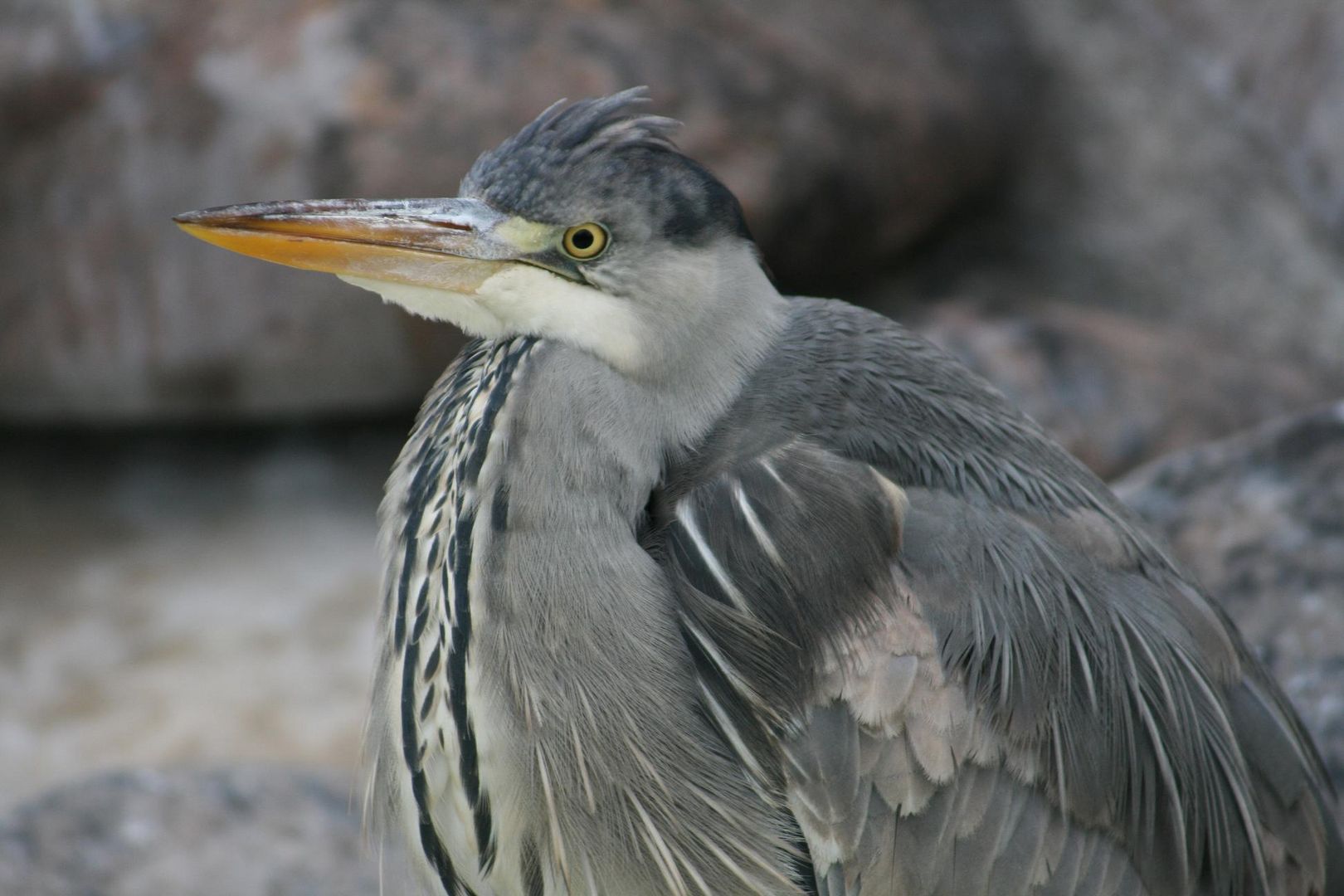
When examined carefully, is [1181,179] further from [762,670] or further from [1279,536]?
[762,670]

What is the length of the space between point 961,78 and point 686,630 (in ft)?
10.4

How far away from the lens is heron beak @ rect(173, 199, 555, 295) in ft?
5.58

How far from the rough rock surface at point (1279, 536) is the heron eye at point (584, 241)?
1.26m

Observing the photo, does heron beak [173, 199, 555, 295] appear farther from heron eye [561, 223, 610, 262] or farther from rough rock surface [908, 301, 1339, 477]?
rough rock surface [908, 301, 1339, 477]

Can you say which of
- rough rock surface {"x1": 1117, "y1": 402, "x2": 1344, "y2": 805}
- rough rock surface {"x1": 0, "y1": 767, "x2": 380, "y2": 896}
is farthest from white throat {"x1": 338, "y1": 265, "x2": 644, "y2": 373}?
rough rock surface {"x1": 1117, "y1": 402, "x2": 1344, "y2": 805}

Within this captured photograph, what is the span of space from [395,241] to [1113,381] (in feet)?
7.55

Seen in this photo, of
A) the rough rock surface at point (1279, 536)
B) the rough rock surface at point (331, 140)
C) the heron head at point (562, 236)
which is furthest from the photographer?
the rough rock surface at point (331, 140)

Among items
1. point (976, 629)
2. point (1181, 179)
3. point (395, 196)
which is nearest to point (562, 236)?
point (976, 629)

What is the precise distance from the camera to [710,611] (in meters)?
1.62

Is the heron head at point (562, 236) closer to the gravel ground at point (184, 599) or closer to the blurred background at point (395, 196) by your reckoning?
the blurred background at point (395, 196)

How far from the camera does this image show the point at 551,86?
148 inches

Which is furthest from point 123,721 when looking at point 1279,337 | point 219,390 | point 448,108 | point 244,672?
point 1279,337

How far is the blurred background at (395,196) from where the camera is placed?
12.2 ft

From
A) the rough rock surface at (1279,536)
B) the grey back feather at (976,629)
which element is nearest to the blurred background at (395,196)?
the rough rock surface at (1279,536)
